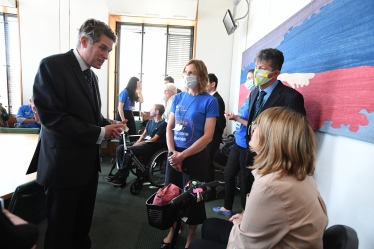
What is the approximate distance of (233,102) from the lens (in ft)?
14.0

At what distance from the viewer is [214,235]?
1177mm

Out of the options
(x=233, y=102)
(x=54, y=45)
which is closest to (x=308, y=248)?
(x=233, y=102)

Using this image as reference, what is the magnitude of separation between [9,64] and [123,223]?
16.5ft

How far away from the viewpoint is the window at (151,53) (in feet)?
16.8

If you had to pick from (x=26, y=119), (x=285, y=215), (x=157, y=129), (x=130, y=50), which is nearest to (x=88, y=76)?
(x=285, y=215)

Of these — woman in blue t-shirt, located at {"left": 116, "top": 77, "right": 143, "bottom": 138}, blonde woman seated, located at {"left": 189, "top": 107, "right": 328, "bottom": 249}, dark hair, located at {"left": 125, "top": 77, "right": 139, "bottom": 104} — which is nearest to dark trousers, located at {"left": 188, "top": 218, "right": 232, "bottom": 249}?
blonde woman seated, located at {"left": 189, "top": 107, "right": 328, "bottom": 249}

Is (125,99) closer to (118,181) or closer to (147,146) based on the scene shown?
(147,146)

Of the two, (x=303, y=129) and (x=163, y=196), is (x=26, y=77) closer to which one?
(x=163, y=196)

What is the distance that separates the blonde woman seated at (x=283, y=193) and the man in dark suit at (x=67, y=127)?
907mm

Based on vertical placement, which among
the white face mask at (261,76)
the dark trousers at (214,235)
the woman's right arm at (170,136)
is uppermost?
the white face mask at (261,76)

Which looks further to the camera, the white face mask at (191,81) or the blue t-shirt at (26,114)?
the blue t-shirt at (26,114)

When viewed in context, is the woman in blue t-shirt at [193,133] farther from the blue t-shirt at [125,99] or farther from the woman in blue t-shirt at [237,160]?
the blue t-shirt at [125,99]

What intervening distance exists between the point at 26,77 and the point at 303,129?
5.62 metres

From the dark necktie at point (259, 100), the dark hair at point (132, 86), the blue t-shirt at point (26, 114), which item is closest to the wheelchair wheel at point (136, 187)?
the dark hair at point (132, 86)
